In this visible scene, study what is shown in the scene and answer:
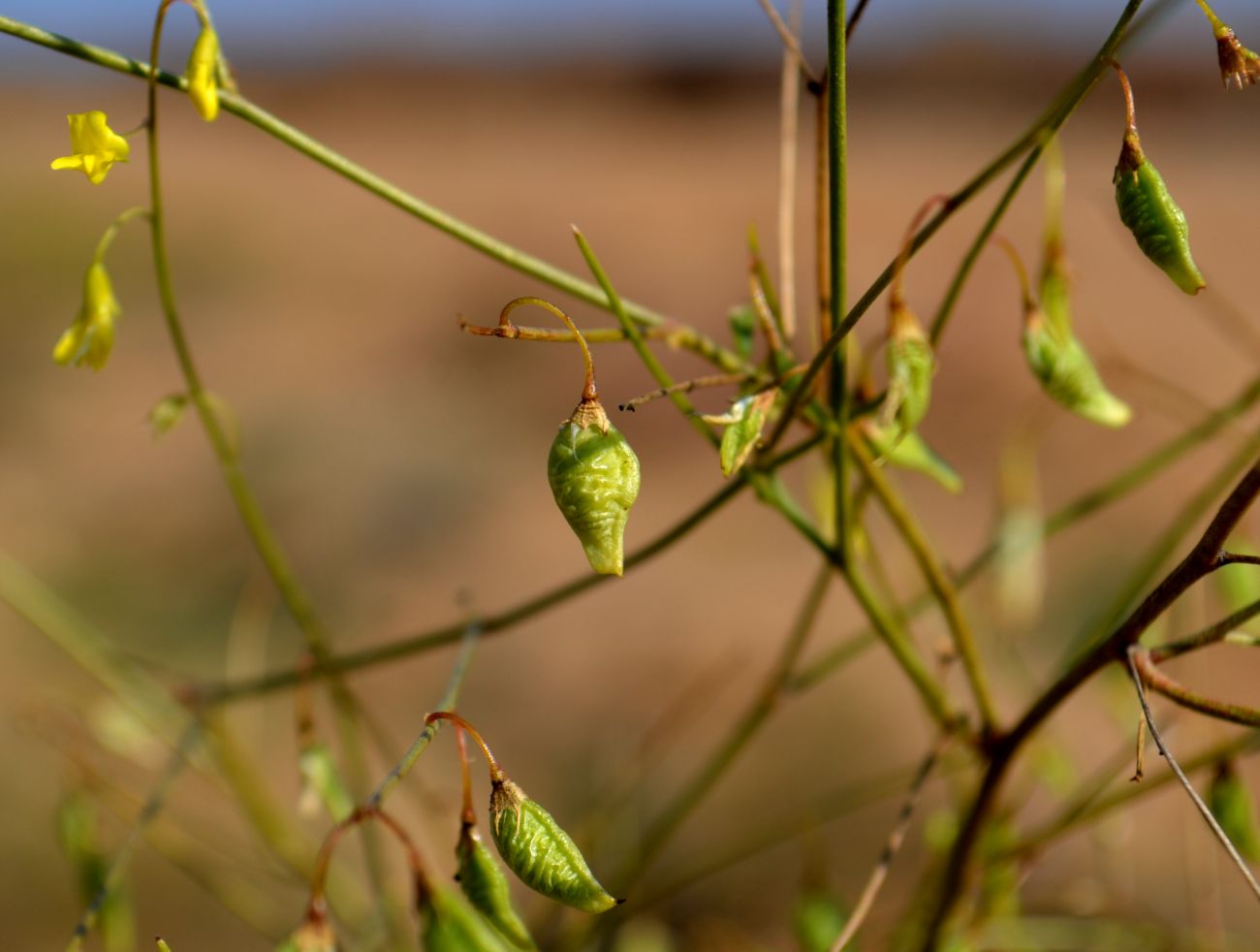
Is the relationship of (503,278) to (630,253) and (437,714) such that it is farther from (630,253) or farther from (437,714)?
(437,714)

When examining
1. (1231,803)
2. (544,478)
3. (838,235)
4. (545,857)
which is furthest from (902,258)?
(544,478)

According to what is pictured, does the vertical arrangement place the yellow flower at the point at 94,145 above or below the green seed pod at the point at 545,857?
above

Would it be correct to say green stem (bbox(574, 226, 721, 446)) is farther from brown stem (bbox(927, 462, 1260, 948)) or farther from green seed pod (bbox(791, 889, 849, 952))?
green seed pod (bbox(791, 889, 849, 952))

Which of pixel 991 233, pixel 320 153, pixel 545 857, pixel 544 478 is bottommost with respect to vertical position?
pixel 545 857

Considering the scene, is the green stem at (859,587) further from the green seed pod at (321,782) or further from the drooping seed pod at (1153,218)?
the green seed pod at (321,782)

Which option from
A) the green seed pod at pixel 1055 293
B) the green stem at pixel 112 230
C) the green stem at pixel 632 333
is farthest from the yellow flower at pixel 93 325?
the green seed pod at pixel 1055 293

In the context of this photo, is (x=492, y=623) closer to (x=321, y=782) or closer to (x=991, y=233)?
(x=321, y=782)

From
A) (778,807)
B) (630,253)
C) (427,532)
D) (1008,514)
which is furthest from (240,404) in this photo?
(1008,514)
